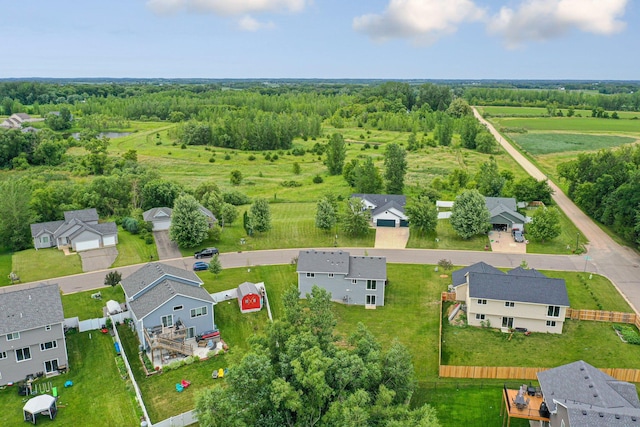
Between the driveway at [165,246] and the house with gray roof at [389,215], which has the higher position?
the house with gray roof at [389,215]

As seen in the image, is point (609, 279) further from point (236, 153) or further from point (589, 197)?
point (236, 153)

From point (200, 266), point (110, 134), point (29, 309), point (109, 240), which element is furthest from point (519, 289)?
point (110, 134)

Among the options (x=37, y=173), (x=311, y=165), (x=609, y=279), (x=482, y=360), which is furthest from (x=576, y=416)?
(x=37, y=173)

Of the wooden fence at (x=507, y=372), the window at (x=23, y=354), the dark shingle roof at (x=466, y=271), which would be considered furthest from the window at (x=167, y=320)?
the dark shingle roof at (x=466, y=271)

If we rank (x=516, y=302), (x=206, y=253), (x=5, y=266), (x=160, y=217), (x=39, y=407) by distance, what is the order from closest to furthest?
1. (x=39, y=407)
2. (x=516, y=302)
3. (x=5, y=266)
4. (x=206, y=253)
5. (x=160, y=217)

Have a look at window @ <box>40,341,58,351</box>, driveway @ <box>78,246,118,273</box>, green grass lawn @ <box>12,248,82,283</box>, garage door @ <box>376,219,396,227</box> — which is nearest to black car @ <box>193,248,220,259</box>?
driveway @ <box>78,246,118,273</box>

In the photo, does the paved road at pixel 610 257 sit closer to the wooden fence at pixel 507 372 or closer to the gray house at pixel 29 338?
the wooden fence at pixel 507 372

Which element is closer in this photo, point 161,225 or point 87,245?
point 87,245

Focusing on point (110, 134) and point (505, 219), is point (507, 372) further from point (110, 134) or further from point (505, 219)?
point (110, 134)
